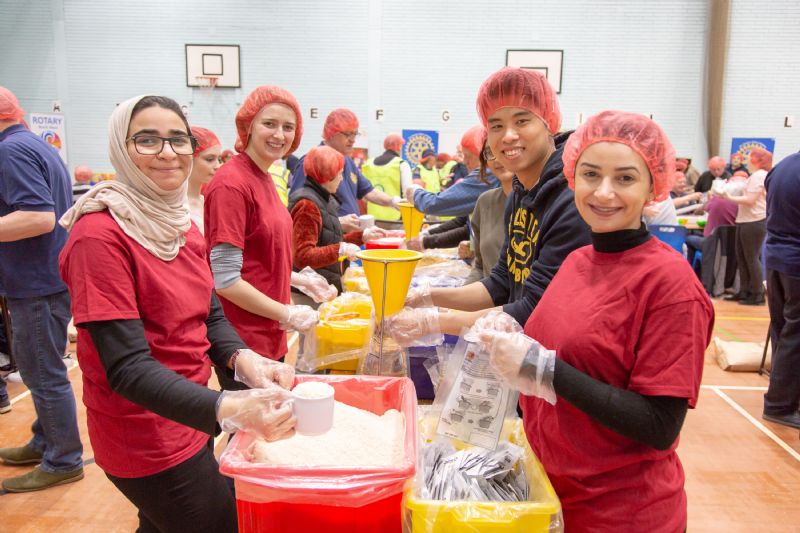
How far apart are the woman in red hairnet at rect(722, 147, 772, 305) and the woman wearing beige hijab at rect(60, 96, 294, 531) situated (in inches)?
252

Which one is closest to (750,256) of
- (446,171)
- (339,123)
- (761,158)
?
(761,158)

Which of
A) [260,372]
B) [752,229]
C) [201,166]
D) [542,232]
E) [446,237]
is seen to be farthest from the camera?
[752,229]

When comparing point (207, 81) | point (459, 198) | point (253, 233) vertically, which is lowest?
point (253, 233)

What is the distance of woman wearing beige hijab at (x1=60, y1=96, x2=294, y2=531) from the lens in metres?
1.17

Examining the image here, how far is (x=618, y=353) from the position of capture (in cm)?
111

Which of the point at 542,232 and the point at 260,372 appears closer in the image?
the point at 260,372

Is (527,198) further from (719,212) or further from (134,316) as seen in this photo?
(719,212)

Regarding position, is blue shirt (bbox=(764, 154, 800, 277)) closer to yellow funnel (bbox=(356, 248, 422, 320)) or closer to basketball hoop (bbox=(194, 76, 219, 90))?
yellow funnel (bbox=(356, 248, 422, 320))

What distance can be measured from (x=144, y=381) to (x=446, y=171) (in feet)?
28.0

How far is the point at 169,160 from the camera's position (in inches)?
52.9

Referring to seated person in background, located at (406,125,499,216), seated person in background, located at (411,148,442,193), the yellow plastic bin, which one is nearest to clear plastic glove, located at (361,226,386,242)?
seated person in background, located at (406,125,499,216)

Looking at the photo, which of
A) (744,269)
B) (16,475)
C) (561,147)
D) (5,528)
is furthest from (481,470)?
(744,269)

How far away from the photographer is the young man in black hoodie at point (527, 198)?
5.02 ft

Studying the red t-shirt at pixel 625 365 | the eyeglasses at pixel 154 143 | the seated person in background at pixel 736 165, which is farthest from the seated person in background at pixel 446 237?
the seated person in background at pixel 736 165
